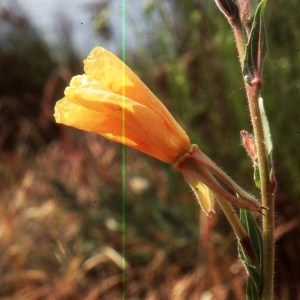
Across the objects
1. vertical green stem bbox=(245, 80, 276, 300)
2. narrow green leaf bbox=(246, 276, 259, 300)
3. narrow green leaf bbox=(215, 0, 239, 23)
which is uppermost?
narrow green leaf bbox=(215, 0, 239, 23)

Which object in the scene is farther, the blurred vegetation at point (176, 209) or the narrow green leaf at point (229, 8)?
the blurred vegetation at point (176, 209)

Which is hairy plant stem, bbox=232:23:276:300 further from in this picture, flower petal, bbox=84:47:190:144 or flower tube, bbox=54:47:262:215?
flower petal, bbox=84:47:190:144

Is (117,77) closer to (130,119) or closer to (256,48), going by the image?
(130,119)

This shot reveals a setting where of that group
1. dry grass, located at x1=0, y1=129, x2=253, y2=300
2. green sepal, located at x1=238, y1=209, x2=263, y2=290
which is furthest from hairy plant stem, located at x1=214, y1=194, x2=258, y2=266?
dry grass, located at x1=0, y1=129, x2=253, y2=300

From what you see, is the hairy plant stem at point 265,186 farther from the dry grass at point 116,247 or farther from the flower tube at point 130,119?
the dry grass at point 116,247

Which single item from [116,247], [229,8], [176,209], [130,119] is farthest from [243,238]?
[116,247]

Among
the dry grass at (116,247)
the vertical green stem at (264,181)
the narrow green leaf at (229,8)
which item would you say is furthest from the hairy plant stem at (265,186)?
the dry grass at (116,247)

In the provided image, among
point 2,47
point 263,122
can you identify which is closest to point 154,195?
point 263,122
